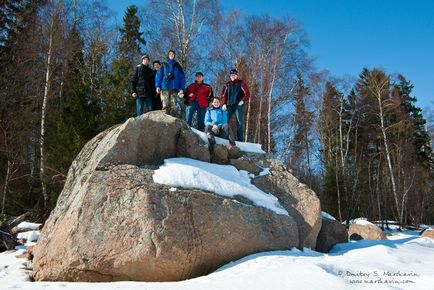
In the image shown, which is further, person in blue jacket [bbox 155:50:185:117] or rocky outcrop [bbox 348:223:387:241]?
rocky outcrop [bbox 348:223:387:241]

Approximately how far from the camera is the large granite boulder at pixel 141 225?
5121 millimetres

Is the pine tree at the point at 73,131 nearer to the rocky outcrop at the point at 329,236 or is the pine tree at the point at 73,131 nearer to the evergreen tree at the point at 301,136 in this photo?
the rocky outcrop at the point at 329,236

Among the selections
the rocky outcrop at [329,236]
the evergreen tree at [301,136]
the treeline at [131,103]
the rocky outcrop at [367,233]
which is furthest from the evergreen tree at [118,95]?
the evergreen tree at [301,136]

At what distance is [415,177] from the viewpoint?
2250 centimetres

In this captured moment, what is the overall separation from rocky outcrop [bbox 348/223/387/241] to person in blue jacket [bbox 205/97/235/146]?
5.64 m

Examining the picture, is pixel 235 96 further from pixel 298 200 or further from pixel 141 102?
pixel 298 200

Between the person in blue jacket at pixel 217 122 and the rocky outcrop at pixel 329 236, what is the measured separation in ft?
10.4

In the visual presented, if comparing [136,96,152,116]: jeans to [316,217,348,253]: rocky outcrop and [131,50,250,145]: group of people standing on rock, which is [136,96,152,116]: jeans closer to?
[131,50,250,145]: group of people standing on rock

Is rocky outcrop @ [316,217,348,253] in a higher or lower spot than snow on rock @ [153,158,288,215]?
lower

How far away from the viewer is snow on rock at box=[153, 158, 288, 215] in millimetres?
6074

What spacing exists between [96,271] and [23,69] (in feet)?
44.3

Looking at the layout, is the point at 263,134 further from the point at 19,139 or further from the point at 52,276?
the point at 52,276

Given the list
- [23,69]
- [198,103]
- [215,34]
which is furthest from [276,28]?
[23,69]

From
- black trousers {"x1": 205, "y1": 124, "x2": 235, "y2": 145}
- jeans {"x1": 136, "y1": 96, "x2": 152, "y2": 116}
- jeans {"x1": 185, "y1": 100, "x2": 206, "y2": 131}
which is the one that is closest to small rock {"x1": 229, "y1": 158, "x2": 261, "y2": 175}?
black trousers {"x1": 205, "y1": 124, "x2": 235, "y2": 145}
